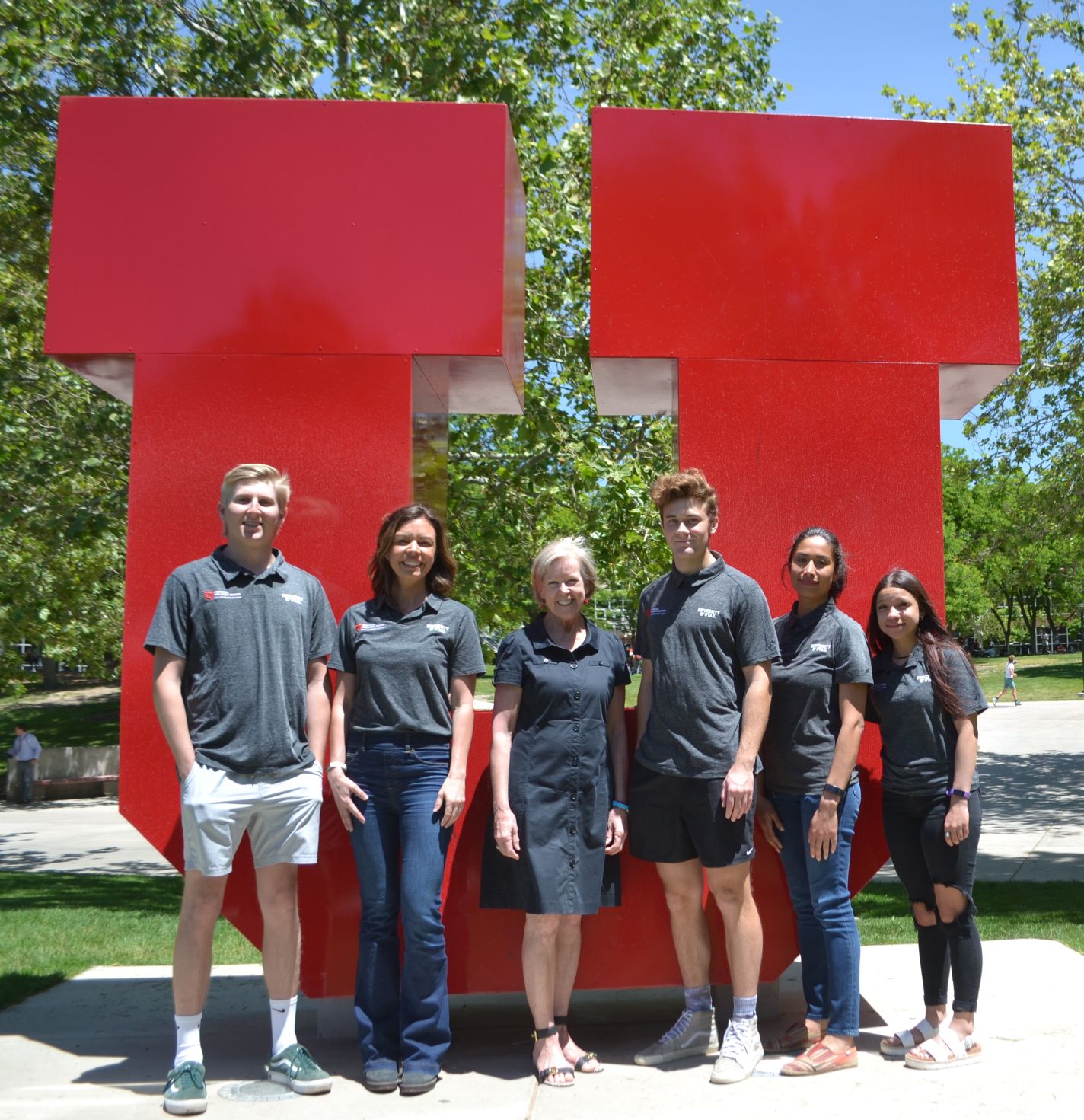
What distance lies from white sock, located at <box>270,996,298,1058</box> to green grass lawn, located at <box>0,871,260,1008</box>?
209 centimetres

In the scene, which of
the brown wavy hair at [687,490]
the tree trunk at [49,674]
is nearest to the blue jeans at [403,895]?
the brown wavy hair at [687,490]

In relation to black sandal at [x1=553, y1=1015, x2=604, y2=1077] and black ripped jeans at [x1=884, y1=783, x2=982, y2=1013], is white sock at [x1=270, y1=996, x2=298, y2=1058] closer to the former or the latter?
black sandal at [x1=553, y1=1015, x2=604, y2=1077]

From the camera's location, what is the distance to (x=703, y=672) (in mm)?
4102

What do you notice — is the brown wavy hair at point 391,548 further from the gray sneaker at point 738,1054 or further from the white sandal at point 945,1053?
the white sandal at point 945,1053

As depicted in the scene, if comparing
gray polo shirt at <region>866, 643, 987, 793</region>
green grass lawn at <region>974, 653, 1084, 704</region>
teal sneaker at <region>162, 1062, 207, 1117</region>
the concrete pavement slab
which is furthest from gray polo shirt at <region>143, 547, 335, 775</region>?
green grass lawn at <region>974, 653, 1084, 704</region>

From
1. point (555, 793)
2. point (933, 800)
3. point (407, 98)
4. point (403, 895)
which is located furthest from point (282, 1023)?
point (407, 98)

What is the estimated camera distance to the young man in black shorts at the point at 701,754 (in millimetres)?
4070

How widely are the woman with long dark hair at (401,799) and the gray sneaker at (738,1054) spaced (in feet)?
3.19

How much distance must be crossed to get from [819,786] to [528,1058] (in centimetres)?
151

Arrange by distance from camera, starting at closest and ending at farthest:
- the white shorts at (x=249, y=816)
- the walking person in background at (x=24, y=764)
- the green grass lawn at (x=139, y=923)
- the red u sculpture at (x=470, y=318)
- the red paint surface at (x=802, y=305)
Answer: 1. the white shorts at (x=249, y=816)
2. the red u sculpture at (x=470, y=318)
3. the red paint surface at (x=802, y=305)
4. the green grass lawn at (x=139, y=923)
5. the walking person in background at (x=24, y=764)

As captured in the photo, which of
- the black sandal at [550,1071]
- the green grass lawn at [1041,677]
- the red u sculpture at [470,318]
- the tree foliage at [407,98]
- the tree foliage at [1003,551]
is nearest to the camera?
the black sandal at [550,1071]

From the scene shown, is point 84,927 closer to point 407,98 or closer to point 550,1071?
point 550,1071

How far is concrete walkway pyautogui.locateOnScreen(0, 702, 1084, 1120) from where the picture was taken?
3830 mm

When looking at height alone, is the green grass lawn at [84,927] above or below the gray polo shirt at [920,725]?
below
